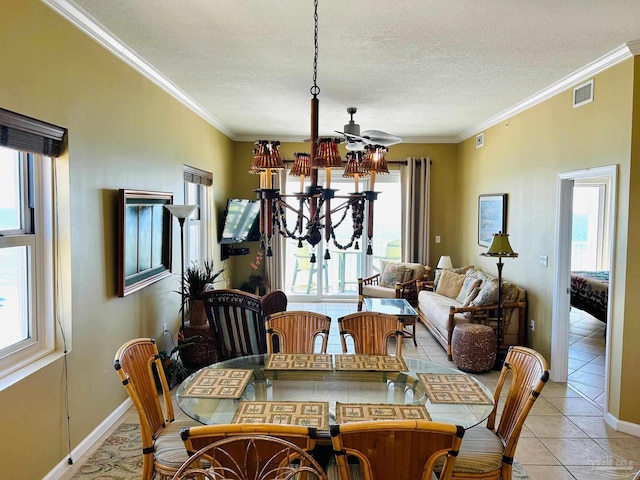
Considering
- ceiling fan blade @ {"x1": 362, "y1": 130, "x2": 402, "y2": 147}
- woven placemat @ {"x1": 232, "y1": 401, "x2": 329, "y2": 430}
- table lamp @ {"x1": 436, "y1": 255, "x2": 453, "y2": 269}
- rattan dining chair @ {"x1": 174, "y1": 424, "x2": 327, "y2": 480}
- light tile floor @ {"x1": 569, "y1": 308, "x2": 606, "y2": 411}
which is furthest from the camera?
table lamp @ {"x1": 436, "y1": 255, "x2": 453, "y2": 269}

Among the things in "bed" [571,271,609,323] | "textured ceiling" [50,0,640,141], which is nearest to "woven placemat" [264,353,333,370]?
"textured ceiling" [50,0,640,141]

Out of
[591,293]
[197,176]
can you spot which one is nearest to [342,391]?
[197,176]

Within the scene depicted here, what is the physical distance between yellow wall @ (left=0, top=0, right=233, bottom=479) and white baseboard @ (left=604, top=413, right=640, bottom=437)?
12.6ft

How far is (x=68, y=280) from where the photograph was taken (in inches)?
104

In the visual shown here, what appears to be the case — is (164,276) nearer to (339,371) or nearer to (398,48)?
(339,371)

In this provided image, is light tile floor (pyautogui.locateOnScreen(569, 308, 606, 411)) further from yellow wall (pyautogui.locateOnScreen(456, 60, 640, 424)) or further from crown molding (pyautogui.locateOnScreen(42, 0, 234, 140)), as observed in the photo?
crown molding (pyautogui.locateOnScreen(42, 0, 234, 140))

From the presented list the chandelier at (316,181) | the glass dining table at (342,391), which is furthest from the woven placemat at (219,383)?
the chandelier at (316,181)

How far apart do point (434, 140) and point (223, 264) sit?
404cm

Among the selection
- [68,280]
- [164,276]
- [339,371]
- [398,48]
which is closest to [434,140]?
[398,48]

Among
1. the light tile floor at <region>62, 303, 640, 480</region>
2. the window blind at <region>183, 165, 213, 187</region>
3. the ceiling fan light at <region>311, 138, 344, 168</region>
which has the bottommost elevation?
the light tile floor at <region>62, 303, 640, 480</region>

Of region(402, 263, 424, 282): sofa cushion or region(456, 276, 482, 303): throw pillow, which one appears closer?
region(456, 276, 482, 303): throw pillow

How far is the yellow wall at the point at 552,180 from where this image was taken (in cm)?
320

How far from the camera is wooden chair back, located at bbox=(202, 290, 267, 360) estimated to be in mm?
3674

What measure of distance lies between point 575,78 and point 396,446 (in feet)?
12.1
